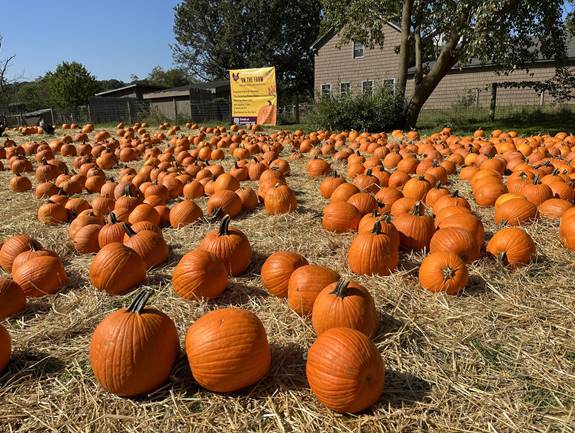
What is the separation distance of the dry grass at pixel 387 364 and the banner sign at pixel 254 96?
61.8 feet

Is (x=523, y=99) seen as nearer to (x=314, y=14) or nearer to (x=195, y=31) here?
(x=314, y=14)

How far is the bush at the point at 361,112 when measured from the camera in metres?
16.6

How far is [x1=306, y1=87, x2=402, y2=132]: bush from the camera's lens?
16641 mm

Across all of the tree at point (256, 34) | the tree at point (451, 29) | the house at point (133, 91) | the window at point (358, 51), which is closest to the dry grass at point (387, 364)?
the tree at point (451, 29)

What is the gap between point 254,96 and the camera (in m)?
22.1

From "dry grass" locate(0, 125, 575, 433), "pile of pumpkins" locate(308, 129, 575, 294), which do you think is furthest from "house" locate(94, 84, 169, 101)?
"dry grass" locate(0, 125, 575, 433)

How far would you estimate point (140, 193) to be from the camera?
20.5 ft

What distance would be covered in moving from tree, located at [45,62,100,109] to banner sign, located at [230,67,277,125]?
3836cm

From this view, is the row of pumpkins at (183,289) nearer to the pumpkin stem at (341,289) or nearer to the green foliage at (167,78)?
the pumpkin stem at (341,289)

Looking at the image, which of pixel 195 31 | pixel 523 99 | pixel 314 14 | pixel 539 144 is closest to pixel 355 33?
pixel 539 144

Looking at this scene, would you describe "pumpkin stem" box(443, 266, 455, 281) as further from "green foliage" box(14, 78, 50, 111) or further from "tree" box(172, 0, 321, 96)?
"green foliage" box(14, 78, 50, 111)

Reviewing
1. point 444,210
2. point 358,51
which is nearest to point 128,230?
point 444,210

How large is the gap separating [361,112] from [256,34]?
40.4m

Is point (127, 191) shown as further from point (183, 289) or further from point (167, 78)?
point (167, 78)
